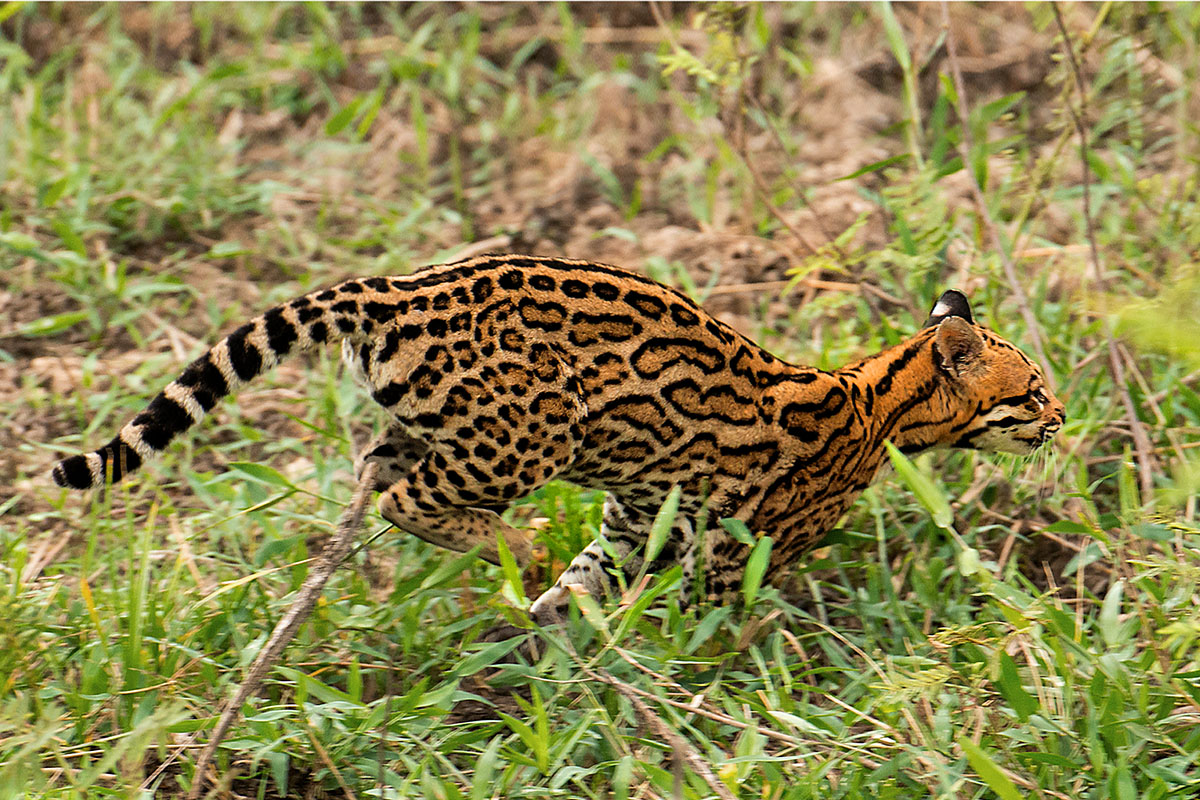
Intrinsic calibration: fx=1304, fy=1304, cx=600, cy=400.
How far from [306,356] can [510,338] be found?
2161 mm

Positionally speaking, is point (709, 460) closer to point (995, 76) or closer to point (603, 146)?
point (603, 146)

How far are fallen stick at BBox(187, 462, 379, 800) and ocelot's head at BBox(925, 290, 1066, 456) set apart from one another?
6.83ft

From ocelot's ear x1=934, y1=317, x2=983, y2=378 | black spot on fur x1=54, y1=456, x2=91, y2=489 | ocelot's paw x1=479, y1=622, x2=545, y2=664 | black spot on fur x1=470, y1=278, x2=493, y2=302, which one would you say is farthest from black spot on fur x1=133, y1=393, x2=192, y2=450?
ocelot's ear x1=934, y1=317, x2=983, y2=378

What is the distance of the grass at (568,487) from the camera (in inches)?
145

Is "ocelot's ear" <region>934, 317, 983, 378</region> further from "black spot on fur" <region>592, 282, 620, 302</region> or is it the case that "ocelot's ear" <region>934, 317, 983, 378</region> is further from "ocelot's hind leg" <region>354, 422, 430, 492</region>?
"ocelot's hind leg" <region>354, 422, 430, 492</region>

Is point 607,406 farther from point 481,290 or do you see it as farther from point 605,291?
point 481,290

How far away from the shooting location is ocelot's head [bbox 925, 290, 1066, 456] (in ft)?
14.9

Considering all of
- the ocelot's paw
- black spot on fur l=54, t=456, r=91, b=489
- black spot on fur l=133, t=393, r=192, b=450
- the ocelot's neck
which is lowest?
the ocelot's paw

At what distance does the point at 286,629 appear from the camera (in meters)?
3.59

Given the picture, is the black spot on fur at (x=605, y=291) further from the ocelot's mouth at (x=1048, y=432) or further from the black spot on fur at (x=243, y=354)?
the ocelot's mouth at (x=1048, y=432)

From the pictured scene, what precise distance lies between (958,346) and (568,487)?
4.97 ft

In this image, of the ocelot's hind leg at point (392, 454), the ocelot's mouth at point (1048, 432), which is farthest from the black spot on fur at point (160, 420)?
the ocelot's mouth at point (1048, 432)

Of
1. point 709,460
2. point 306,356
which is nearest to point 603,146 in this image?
point 306,356

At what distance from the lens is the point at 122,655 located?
3.88 metres
